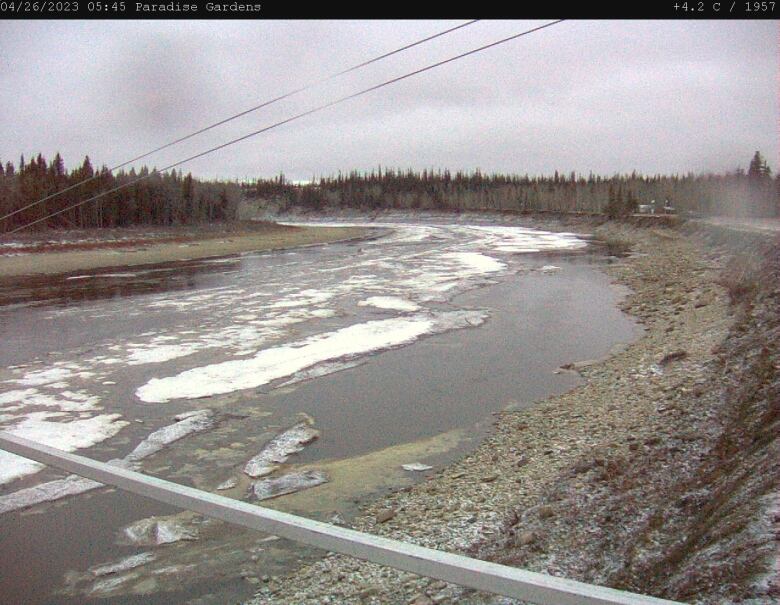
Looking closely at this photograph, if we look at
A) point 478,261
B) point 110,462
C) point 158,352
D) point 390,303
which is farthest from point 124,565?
point 478,261

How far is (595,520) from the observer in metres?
5.05

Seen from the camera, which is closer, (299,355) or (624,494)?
(624,494)

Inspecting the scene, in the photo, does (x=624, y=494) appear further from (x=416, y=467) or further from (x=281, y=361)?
(x=281, y=361)

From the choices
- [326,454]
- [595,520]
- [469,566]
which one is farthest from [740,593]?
[326,454]

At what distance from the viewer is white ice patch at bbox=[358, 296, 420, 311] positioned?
17.8 metres

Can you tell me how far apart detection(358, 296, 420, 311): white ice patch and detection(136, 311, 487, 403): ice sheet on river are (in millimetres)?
1323

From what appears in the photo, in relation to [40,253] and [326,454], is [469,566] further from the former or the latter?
[40,253]

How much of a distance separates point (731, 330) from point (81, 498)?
1037 cm

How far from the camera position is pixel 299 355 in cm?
A: 1212

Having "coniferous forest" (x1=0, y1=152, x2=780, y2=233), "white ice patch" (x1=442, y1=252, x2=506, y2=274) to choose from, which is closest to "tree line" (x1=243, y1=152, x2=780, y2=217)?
"coniferous forest" (x1=0, y1=152, x2=780, y2=233)

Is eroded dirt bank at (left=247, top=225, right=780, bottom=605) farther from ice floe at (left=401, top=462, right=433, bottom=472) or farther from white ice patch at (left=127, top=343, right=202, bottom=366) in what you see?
white ice patch at (left=127, top=343, right=202, bottom=366)

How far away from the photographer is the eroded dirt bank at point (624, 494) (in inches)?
147

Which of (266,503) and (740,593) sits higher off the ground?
(740,593)

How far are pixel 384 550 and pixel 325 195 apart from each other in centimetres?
14956
